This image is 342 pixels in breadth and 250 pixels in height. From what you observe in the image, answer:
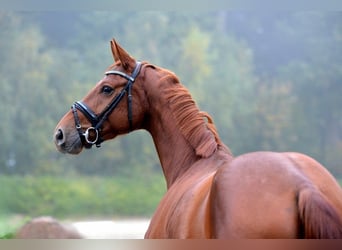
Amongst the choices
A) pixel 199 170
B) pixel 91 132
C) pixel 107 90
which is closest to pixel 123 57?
pixel 107 90

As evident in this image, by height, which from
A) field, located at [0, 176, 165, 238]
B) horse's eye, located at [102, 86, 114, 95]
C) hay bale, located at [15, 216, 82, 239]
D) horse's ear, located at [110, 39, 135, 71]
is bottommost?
field, located at [0, 176, 165, 238]

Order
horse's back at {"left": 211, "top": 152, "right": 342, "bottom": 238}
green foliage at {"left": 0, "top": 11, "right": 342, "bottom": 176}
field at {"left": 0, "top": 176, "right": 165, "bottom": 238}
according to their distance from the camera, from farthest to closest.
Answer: field at {"left": 0, "top": 176, "right": 165, "bottom": 238} < green foliage at {"left": 0, "top": 11, "right": 342, "bottom": 176} < horse's back at {"left": 211, "top": 152, "right": 342, "bottom": 238}

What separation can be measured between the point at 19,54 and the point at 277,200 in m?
5.93

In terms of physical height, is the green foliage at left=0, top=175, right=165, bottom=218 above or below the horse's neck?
below

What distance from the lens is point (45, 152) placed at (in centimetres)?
701

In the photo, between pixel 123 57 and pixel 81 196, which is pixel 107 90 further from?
pixel 81 196

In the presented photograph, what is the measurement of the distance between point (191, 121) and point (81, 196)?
4912mm

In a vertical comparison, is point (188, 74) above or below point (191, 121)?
above

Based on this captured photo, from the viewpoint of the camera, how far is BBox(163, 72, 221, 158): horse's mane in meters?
2.25

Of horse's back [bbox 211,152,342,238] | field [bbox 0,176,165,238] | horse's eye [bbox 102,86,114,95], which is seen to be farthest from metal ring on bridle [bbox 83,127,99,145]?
field [bbox 0,176,165,238]

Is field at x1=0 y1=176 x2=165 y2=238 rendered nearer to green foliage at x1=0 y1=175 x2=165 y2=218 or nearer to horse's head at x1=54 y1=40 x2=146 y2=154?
green foliage at x1=0 y1=175 x2=165 y2=218

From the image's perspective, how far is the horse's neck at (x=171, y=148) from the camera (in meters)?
2.34

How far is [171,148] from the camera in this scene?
241 cm

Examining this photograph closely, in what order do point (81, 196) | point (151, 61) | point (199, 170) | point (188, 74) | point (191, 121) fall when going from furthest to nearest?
1. point (81, 196)
2. point (151, 61)
3. point (188, 74)
4. point (191, 121)
5. point (199, 170)
